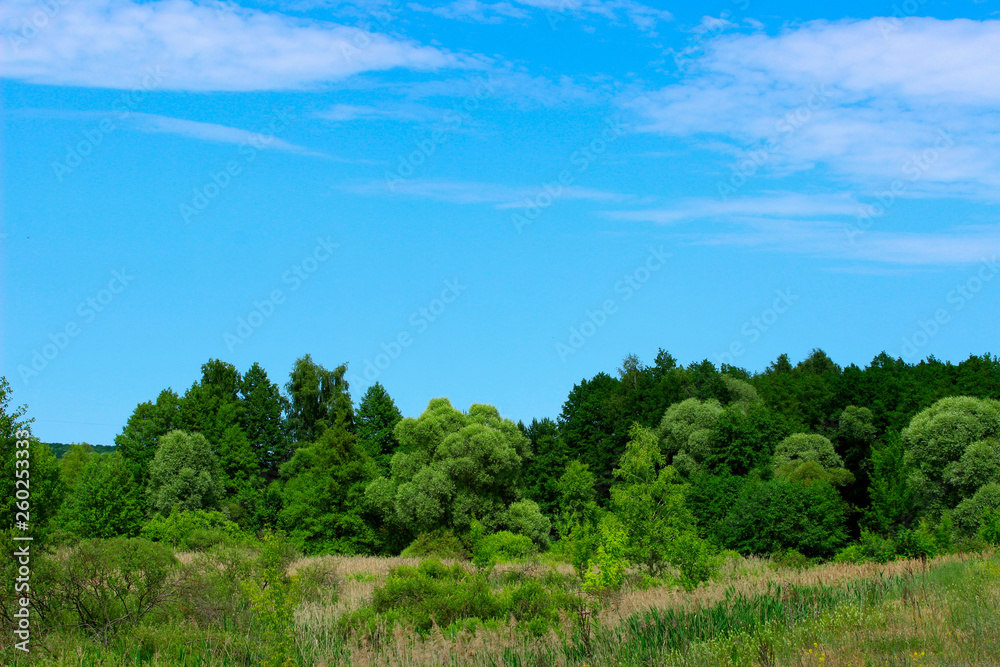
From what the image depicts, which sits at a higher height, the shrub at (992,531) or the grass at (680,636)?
the grass at (680,636)

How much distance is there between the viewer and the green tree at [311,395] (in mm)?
71312

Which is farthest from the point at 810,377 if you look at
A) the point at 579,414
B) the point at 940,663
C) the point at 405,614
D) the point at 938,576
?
the point at 940,663

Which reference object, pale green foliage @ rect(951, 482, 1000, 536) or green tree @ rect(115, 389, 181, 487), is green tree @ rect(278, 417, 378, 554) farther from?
pale green foliage @ rect(951, 482, 1000, 536)

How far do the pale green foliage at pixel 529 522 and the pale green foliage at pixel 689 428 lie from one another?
40.9 feet

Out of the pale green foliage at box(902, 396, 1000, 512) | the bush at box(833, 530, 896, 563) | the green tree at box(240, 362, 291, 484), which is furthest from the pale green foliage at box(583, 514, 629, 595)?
the green tree at box(240, 362, 291, 484)

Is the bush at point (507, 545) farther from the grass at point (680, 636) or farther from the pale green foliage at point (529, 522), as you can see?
the grass at point (680, 636)

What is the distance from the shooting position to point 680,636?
13.9 m

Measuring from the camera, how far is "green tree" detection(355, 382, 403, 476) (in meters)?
66.2

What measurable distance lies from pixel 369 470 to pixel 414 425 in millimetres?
4116

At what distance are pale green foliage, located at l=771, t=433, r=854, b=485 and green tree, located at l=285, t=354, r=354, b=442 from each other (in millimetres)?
33714

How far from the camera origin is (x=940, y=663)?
441 inches

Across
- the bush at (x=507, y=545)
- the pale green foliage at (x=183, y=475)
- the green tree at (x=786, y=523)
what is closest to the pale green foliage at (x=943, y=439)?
the green tree at (x=786, y=523)

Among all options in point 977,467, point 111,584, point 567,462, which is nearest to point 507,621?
point 111,584

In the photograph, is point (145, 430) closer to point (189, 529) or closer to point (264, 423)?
point (264, 423)
